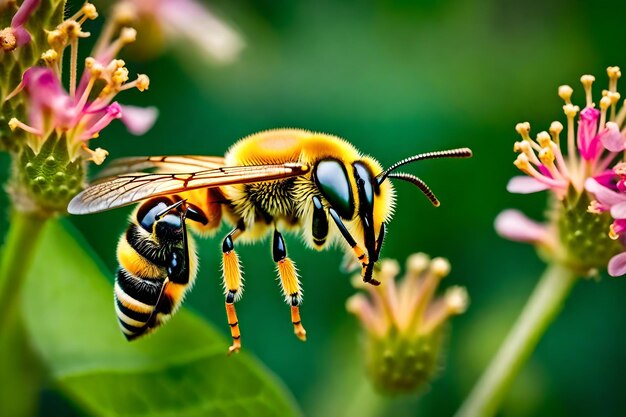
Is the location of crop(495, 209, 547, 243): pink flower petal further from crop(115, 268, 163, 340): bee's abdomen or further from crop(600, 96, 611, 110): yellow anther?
crop(115, 268, 163, 340): bee's abdomen

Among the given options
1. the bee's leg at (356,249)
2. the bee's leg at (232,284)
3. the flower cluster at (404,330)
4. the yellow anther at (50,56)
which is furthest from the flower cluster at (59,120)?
the flower cluster at (404,330)

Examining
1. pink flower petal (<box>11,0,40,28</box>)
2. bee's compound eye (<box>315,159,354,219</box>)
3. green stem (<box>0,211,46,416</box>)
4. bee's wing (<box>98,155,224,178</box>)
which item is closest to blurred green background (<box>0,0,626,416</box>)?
green stem (<box>0,211,46,416</box>)

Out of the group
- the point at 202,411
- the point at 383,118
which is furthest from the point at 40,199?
the point at 383,118

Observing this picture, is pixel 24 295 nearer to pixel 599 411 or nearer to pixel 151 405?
pixel 151 405

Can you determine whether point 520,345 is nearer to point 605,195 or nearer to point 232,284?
point 605,195

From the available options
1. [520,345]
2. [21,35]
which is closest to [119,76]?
[21,35]
